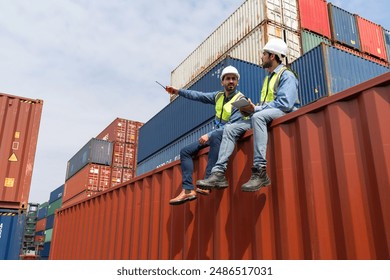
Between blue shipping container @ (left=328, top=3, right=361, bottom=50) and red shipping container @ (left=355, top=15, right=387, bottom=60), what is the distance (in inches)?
10.7

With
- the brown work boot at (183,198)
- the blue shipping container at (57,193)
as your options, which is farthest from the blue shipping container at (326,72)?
the blue shipping container at (57,193)

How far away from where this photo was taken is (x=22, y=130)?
364 inches

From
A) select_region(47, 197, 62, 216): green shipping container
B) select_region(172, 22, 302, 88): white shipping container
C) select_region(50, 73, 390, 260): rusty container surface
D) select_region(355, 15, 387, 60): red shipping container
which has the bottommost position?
select_region(50, 73, 390, 260): rusty container surface

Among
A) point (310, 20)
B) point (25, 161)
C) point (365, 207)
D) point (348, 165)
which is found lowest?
point (365, 207)

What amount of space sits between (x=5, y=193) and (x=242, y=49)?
10685 mm

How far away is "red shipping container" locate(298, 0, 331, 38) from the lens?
1543 cm

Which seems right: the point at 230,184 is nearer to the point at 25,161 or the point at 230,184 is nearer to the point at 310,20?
the point at 25,161

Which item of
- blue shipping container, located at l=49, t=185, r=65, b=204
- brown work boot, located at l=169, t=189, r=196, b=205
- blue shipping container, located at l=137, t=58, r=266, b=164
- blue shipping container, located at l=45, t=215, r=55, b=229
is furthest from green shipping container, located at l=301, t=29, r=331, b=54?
blue shipping container, located at l=45, t=215, r=55, b=229

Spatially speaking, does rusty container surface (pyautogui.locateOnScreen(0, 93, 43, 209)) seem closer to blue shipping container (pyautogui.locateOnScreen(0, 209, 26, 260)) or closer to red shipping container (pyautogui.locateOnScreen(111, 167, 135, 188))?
blue shipping container (pyautogui.locateOnScreen(0, 209, 26, 260))

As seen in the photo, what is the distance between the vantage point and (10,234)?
8078 millimetres

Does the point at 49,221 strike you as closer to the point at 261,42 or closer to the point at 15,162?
the point at 15,162

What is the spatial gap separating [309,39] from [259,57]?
363cm

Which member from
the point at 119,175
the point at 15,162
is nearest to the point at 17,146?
the point at 15,162
